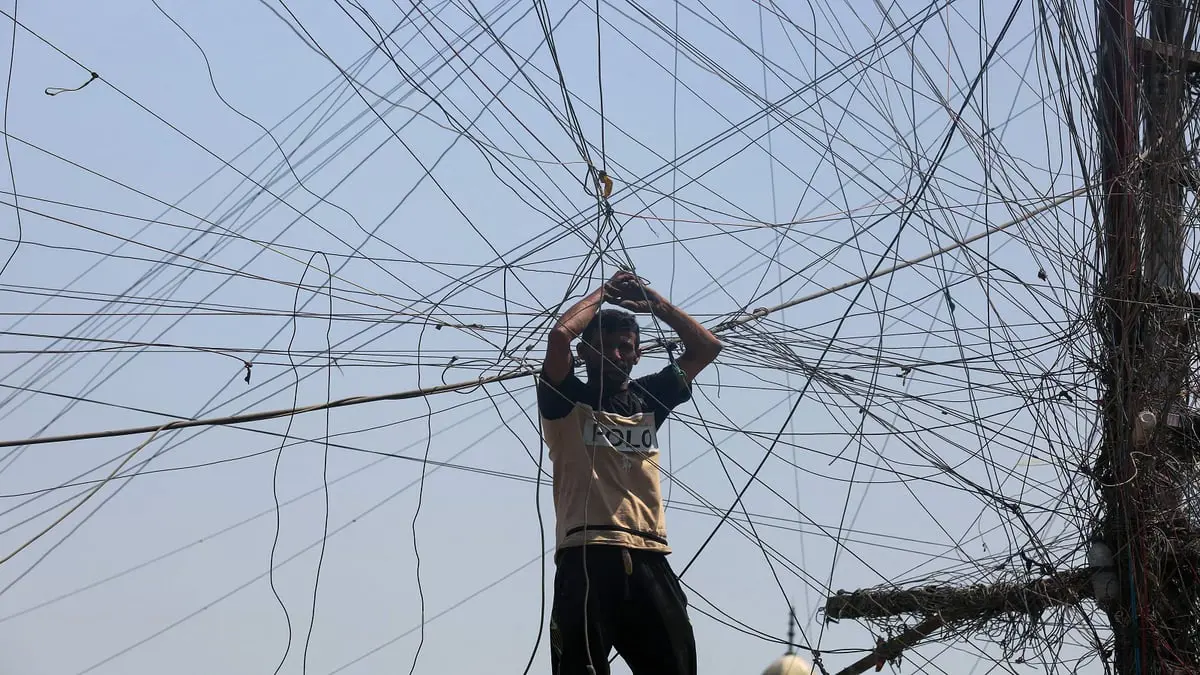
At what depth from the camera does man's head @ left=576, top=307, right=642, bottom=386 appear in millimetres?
6055

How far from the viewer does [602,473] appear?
5793mm

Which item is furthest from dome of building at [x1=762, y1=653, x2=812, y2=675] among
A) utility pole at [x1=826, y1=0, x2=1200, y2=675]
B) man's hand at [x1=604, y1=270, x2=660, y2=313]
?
man's hand at [x1=604, y1=270, x2=660, y2=313]

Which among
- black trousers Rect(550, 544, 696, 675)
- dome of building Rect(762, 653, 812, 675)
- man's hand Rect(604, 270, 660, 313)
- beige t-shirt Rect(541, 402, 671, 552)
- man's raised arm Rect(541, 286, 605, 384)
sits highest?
dome of building Rect(762, 653, 812, 675)

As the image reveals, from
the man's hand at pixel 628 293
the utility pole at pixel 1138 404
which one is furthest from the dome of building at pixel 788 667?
the man's hand at pixel 628 293

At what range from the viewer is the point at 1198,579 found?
8227 millimetres

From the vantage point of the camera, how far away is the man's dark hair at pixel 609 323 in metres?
6.06

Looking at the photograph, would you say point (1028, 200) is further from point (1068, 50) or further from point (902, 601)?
point (902, 601)

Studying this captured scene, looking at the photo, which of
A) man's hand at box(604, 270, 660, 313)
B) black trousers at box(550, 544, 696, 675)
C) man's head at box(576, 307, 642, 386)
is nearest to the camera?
black trousers at box(550, 544, 696, 675)

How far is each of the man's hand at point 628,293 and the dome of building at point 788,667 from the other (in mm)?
19541

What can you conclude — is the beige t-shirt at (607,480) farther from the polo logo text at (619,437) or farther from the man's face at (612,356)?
the man's face at (612,356)

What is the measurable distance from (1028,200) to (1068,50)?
0.91 m

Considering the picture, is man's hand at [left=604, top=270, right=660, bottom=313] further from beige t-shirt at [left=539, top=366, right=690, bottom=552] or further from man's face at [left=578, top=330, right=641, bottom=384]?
beige t-shirt at [left=539, top=366, right=690, bottom=552]

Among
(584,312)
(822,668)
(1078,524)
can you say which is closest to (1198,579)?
(1078,524)

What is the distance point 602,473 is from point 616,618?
549mm
